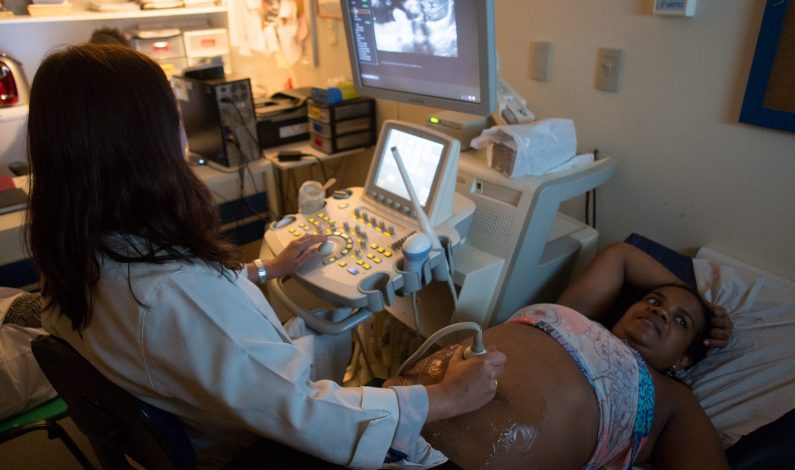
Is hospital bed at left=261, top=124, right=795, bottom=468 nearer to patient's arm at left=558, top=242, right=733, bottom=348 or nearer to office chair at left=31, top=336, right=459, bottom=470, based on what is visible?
patient's arm at left=558, top=242, right=733, bottom=348

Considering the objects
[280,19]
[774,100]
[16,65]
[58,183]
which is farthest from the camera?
[280,19]

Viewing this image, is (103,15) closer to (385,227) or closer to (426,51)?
(426,51)

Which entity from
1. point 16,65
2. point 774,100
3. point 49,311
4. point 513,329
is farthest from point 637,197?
point 16,65

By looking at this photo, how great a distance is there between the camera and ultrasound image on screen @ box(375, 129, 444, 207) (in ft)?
4.25

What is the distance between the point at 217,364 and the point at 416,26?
3.22 feet

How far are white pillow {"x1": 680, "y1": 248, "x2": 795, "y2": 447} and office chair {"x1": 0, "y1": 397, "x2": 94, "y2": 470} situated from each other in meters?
1.53

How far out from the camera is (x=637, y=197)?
1.56m

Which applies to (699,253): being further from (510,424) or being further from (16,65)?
(16,65)

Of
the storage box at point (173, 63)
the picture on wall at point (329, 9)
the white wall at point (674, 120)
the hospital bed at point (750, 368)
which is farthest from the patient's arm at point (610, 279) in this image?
the storage box at point (173, 63)

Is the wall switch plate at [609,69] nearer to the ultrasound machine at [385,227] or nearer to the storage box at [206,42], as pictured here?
the ultrasound machine at [385,227]

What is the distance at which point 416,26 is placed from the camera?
133 cm

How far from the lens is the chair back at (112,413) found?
2.56 ft

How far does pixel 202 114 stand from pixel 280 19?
822mm

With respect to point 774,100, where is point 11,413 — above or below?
below
